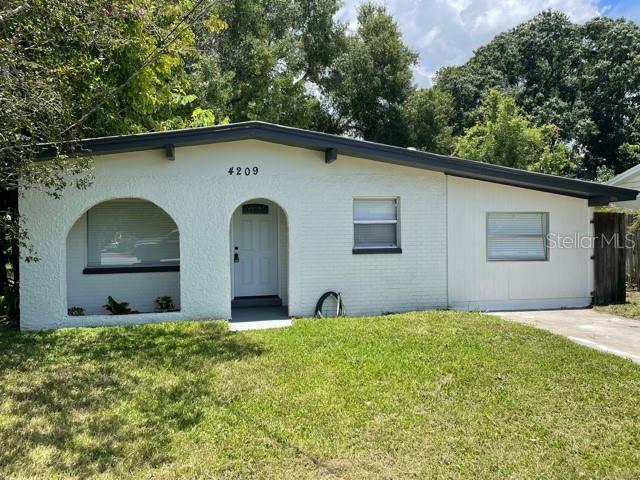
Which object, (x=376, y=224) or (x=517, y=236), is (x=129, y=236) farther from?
(x=517, y=236)

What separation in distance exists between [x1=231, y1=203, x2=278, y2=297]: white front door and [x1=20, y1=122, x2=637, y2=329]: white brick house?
2cm

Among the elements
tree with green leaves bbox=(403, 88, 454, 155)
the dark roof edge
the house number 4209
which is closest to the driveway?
the dark roof edge

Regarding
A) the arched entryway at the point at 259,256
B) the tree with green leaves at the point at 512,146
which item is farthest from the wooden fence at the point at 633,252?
the arched entryway at the point at 259,256

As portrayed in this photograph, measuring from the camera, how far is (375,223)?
1011 centimetres

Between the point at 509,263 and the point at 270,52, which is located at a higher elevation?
the point at 270,52

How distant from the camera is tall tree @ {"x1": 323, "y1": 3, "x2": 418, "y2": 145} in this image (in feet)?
84.8

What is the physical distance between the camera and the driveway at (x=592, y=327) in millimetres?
7324

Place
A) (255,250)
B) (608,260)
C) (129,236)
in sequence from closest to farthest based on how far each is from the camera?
(129,236), (255,250), (608,260)

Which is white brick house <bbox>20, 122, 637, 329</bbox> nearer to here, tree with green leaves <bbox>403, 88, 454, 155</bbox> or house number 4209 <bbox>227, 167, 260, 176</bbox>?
house number 4209 <bbox>227, 167, 260, 176</bbox>

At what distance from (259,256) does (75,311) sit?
3836mm

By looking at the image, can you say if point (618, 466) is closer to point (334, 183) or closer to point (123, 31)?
point (334, 183)

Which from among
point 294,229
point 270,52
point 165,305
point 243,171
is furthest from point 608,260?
point 270,52

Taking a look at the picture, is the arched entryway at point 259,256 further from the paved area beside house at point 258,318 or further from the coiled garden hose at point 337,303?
the coiled garden hose at point 337,303

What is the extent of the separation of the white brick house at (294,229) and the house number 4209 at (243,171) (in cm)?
2
